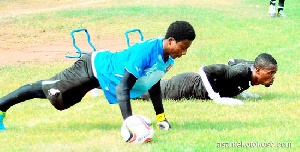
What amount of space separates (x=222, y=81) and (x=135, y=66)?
2810 mm

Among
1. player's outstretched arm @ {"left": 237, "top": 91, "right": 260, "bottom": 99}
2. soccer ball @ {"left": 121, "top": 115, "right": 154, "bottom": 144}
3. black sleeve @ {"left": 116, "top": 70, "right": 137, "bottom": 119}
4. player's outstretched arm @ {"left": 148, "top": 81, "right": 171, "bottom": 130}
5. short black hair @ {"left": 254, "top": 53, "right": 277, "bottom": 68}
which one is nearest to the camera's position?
soccer ball @ {"left": 121, "top": 115, "right": 154, "bottom": 144}

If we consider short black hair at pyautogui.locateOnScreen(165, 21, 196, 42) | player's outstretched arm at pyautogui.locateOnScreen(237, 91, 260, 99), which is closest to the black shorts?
short black hair at pyautogui.locateOnScreen(165, 21, 196, 42)

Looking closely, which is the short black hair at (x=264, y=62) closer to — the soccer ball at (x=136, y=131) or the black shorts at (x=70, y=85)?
the black shorts at (x=70, y=85)

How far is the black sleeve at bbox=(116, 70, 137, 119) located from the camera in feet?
20.8

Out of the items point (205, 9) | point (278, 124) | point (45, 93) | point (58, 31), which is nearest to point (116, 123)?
point (45, 93)

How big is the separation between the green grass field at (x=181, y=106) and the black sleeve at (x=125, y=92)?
0.30 metres

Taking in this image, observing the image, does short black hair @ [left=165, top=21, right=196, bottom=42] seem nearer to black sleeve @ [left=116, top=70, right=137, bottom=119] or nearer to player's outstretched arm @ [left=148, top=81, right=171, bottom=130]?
black sleeve @ [left=116, top=70, right=137, bottom=119]

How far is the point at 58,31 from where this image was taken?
766 inches

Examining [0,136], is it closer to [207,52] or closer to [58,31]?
[207,52]

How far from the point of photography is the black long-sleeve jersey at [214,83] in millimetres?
8883

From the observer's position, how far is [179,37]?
6.49 meters

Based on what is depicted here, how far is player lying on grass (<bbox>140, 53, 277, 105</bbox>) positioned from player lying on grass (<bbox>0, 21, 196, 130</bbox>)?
75.2 inches

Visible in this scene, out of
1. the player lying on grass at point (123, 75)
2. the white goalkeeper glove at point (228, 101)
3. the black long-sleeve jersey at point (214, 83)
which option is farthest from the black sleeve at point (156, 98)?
the black long-sleeve jersey at point (214, 83)

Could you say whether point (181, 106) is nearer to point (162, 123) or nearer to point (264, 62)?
point (264, 62)
